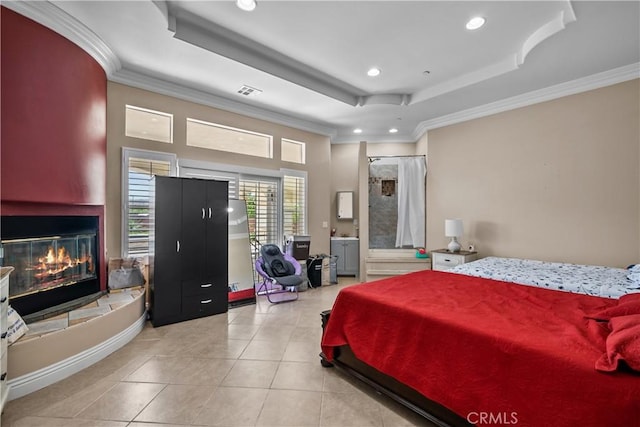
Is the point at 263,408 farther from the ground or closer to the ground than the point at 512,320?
closer to the ground

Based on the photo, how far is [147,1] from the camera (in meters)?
2.49

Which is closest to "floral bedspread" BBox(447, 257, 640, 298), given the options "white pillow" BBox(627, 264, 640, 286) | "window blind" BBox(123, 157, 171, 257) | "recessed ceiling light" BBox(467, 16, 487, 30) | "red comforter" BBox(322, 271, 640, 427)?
"white pillow" BBox(627, 264, 640, 286)

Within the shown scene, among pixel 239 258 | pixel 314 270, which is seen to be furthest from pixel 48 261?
pixel 314 270

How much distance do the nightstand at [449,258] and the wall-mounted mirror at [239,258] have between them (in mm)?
2937

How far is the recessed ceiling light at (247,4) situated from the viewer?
259 centimetres

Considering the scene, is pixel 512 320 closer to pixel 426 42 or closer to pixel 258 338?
pixel 258 338

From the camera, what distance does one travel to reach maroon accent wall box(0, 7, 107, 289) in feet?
Answer: 7.61

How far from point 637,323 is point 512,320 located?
53 centimetres

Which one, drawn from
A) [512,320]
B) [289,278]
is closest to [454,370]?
[512,320]

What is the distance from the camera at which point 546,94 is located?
3.98 metres

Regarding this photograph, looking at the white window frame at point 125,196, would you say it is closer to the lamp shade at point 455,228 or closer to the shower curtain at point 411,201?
the shower curtain at point 411,201

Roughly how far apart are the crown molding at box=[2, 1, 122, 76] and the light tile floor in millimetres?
3044

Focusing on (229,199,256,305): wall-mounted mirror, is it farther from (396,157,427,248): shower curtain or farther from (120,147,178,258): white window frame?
(396,157,427,248): shower curtain

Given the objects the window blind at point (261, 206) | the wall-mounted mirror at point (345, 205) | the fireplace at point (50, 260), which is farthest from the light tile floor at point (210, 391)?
the wall-mounted mirror at point (345, 205)
